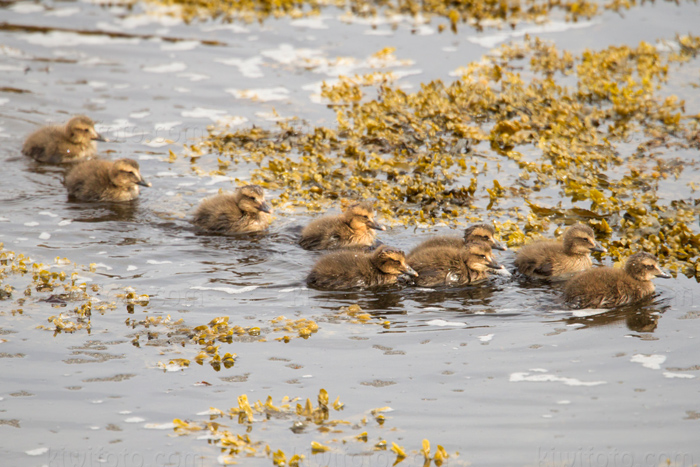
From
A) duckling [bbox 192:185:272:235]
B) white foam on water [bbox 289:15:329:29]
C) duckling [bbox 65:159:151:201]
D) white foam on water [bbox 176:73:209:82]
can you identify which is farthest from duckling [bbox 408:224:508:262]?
white foam on water [bbox 289:15:329:29]

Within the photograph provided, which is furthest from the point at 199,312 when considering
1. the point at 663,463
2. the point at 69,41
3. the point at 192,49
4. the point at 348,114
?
the point at 69,41

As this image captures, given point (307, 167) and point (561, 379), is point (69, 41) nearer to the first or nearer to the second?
point (307, 167)

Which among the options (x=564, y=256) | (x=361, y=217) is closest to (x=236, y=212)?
(x=361, y=217)

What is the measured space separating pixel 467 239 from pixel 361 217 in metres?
1.26

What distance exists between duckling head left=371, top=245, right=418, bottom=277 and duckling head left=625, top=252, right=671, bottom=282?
213cm

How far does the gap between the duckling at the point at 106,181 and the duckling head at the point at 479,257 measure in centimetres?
459

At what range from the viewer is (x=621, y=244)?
8711 mm

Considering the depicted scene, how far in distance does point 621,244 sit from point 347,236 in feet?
10.2

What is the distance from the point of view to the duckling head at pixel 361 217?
8.79 meters

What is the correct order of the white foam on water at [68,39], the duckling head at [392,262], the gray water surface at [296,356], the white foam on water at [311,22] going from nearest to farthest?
the gray water surface at [296,356], the duckling head at [392,262], the white foam on water at [68,39], the white foam on water at [311,22]

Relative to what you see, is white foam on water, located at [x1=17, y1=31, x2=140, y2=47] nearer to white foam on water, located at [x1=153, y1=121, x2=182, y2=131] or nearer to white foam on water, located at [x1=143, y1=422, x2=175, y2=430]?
white foam on water, located at [x1=153, y1=121, x2=182, y2=131]

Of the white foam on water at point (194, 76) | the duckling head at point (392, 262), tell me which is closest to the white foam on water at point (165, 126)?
the white foam on water at point (194, 76)

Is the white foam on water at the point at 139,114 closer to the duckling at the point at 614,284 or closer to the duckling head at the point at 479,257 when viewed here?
the duckling head at the point at 479,257

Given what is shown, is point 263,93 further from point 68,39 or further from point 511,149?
point 68,39
